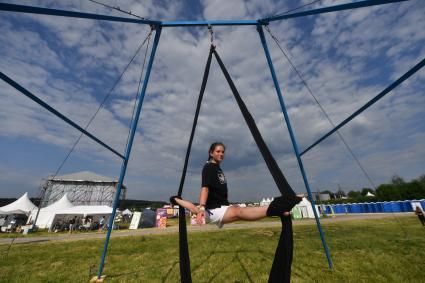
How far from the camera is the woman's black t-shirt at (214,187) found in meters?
3.74

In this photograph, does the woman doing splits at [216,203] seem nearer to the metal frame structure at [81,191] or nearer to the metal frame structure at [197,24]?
the metal frame structure at [197,24]

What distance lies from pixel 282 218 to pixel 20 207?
117ft

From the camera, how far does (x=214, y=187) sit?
377 centimetres

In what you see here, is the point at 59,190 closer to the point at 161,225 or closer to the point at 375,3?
the point at 161,225

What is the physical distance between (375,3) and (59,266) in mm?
11084

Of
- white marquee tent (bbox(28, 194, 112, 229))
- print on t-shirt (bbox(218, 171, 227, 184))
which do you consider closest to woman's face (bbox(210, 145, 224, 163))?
print on t-shirt (bbox(218, 171, 227, 184))

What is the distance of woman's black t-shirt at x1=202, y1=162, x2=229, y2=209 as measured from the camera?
147 inches

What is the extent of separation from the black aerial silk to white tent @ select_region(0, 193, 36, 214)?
32.3 meters

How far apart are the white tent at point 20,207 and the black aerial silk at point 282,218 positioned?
3225 cm

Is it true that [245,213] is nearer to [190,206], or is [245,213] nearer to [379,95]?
[190,206]

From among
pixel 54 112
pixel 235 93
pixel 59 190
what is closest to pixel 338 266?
pixel 235 93

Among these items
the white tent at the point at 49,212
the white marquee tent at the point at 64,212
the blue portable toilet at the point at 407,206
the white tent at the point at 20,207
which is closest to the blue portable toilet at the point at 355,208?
the blue portable toilet at the point at 407,206

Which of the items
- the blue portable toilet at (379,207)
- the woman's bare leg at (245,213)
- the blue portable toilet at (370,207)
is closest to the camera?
the woman's bare leg at (245,213)

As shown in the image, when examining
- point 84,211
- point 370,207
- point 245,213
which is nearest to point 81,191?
point 84,211
